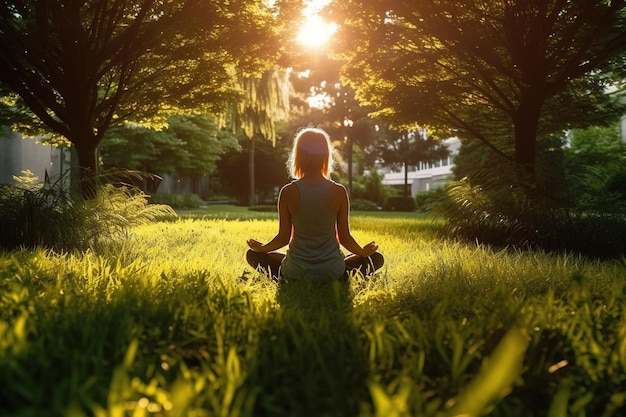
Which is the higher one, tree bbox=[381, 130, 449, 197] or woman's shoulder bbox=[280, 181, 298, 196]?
tree bbox=[381, 130, 449, 197]

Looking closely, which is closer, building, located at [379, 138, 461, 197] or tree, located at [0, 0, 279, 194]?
tree, located at [0, 0, 279, 194]

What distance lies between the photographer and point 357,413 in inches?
73.9

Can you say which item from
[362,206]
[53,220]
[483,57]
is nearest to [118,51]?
[53,220]

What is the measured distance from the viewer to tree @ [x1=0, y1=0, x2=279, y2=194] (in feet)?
30.0

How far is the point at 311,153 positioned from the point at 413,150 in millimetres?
37855

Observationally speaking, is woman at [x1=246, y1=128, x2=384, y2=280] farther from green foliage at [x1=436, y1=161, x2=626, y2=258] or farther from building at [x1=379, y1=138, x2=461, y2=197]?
building at [x1=379, y1=138, x2=461, y2=197]

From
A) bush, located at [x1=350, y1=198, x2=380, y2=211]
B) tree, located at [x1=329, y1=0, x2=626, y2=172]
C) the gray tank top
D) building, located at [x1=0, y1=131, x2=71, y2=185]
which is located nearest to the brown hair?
the gray tank top

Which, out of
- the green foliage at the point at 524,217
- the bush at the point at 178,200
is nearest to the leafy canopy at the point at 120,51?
the green foliage at the point at 524,217

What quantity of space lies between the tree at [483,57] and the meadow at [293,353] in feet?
24.4

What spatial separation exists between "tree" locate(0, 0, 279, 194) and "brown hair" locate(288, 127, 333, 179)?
522 cm

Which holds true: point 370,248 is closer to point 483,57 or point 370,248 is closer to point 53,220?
point 53,220

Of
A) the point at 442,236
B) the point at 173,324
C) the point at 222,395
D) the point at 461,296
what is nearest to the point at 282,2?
the point at 442,236

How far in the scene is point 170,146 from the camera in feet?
101

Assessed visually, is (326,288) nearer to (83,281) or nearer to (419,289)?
(419,289)
